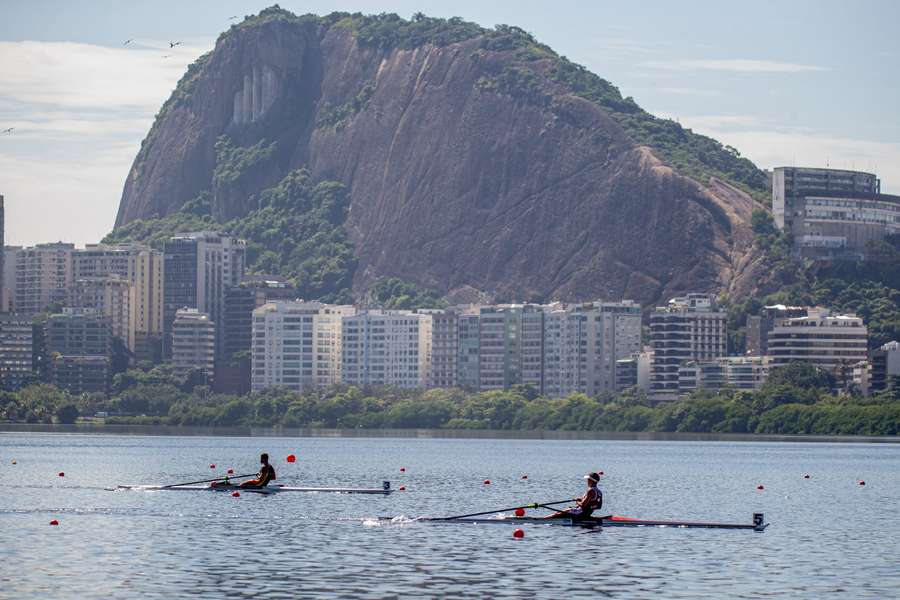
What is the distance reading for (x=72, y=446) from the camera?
643ft

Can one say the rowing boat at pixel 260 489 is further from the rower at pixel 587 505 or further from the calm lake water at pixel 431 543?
the rower at pixel 587 505

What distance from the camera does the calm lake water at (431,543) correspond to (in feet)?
210

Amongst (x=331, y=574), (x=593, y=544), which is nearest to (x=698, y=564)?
(x=593, y=544)

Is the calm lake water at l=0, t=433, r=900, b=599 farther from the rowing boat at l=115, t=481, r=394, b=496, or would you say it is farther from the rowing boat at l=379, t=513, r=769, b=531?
the rowing boat at l=115, t=481, r=394, b=496

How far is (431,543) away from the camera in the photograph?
76.5 meters

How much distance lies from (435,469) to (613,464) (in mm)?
19810

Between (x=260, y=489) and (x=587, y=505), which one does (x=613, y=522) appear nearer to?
(x=587, y=505)

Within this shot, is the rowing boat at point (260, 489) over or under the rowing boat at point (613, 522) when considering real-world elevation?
over

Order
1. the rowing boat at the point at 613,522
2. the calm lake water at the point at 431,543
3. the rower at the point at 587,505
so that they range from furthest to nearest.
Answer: the rowing boat at the point at 613,522 → the rower at the point at 587,505 → the calm lake water at the point at 431,543

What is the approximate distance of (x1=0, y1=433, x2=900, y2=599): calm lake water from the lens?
64125 millimetres

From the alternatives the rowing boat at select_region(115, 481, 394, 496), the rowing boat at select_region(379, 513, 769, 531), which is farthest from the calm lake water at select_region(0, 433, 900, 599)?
the rowing boat at select_region(115, 481, 394, 496)

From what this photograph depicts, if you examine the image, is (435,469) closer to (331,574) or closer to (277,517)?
(277,517)

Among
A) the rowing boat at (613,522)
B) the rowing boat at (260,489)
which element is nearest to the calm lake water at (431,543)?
the rowing boat at (613,522)

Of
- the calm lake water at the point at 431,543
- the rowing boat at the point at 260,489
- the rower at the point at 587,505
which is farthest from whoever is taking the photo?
the rowing boat at the point at 260,489
